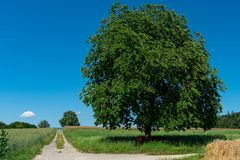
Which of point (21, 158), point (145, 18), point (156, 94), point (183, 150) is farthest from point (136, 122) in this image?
point (21, 158)

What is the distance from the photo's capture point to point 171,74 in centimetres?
3647

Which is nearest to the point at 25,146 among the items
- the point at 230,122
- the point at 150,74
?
the point at 150,74

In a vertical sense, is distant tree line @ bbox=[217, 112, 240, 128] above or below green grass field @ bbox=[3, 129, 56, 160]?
Result: above

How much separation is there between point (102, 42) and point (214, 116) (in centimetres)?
1260

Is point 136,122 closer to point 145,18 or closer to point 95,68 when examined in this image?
point 95,68

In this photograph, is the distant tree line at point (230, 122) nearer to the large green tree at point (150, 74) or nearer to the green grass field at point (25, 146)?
the green grass field at point (25, 146)

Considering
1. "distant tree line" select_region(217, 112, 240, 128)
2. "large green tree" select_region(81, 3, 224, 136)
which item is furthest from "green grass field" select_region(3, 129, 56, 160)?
"distant tree line" select_region(217, 112, 240, 128)

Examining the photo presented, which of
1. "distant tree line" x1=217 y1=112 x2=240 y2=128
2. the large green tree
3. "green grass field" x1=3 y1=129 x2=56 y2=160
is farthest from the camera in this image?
A: "distant tree line" x1=217 y1=112 x2=240 y2=128

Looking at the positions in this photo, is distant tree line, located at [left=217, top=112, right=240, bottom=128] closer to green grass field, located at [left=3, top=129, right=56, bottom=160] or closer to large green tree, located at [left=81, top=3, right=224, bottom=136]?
green grass field, located at [left=3, top=129, right=56, bottom=160]

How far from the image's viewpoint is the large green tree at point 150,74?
35.8m

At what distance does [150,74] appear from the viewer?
3572 centimetres

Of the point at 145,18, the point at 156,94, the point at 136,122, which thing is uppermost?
the point at 145,18

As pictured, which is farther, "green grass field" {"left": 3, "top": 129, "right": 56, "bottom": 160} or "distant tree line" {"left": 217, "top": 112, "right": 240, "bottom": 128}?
"distant tree line" {"left": 217, "top": 112, "right": 240, "bottom": 128}

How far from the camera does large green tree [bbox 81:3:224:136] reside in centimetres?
3581
